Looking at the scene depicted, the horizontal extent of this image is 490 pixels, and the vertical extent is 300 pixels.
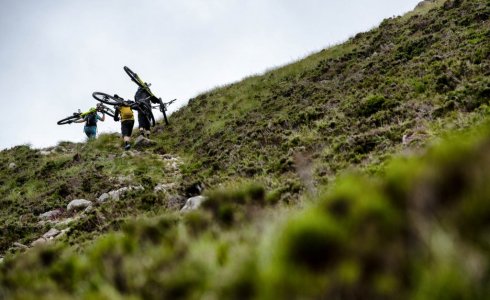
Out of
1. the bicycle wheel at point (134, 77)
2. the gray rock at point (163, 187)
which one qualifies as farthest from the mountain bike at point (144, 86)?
the gray rock at point (163, 187)

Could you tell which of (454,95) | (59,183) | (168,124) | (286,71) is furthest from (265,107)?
(454,95)

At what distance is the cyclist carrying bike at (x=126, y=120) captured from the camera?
19.2m

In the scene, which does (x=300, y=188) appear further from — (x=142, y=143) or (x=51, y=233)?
(x=142, y=143)

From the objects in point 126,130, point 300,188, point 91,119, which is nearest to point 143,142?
point 126,130

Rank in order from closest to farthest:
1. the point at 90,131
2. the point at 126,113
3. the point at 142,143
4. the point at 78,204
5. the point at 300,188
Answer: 1. the point at 300,188
2. the point at 78,204
3. the point at 142,143
4. the point at 126,113
5. the point at 90,131

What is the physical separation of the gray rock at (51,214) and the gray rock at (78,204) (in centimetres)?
25

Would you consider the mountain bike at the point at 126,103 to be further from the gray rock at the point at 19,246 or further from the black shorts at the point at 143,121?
the gray rock at the point at 19,246

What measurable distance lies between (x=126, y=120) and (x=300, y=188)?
13526 mm

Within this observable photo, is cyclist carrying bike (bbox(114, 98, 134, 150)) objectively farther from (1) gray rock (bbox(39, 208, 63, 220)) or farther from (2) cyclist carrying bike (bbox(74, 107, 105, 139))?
(1) gray rock (bbox(39, 208, 63, 220))

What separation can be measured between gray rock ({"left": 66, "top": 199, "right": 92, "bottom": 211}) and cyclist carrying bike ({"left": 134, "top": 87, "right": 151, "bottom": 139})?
7.96 metres

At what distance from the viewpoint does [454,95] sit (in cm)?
981

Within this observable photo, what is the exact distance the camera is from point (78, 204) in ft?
42.1

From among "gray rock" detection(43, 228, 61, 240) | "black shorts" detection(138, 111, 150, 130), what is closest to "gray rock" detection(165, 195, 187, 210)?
"gray rock" detection(43, 228, 61, 240)

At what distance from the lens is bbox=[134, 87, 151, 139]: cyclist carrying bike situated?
20938 mm
